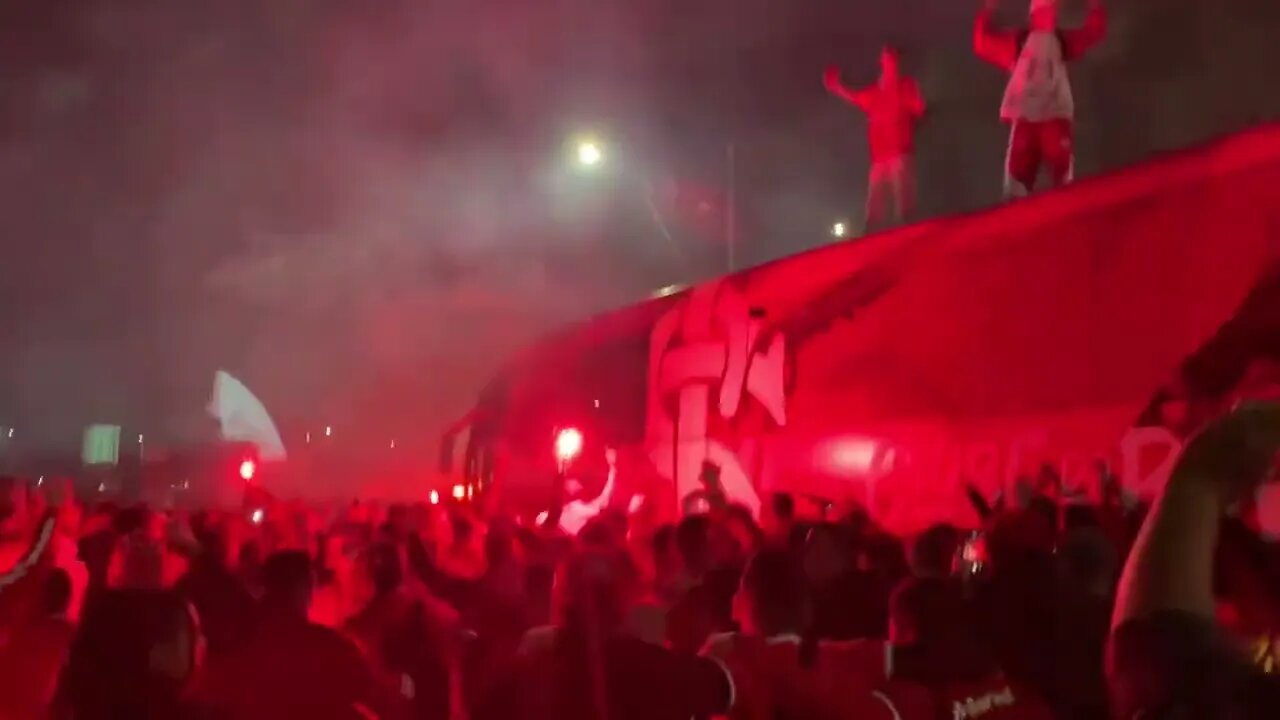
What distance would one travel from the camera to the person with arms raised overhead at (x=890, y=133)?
11641 millimetres

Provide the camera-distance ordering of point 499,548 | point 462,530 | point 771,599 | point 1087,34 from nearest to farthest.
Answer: point 771,599
point 499,548
point 462,530
point 1087,34

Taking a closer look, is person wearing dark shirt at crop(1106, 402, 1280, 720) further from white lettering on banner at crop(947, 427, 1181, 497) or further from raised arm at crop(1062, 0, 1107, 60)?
raised arm at crop(1062, 0, 1107, 60)

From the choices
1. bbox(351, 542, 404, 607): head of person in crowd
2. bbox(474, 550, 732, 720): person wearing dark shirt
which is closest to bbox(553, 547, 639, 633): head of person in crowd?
bbox(474, 550, 732, 720): person wearing dark shirt

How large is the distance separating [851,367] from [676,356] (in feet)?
9.26

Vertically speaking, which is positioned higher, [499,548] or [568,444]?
[568,444]

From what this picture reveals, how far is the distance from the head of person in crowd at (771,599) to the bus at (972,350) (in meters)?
2.89

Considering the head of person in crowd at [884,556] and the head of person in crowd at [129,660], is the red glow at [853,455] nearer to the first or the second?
the head of person in crowd at [884,556]

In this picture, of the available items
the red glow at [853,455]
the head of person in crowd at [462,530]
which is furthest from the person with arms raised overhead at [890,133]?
the head of person in crowd at [462,530]

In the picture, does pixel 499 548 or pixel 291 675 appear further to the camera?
pixel 499 548

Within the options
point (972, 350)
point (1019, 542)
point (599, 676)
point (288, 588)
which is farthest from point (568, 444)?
point (599, 676)

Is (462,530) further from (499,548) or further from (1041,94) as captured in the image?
(1041,94)

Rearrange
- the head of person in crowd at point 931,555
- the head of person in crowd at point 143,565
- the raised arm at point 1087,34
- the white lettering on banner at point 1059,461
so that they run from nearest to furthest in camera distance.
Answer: the head of person in crowd at point 143,565
the head of person in crowd at point 931,555
the white lettering on banner at point 1059,461
the raised arm at point 1087,34

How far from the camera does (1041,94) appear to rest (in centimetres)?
954

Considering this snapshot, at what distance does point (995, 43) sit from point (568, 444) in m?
5.67
